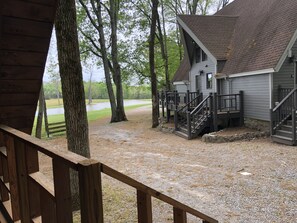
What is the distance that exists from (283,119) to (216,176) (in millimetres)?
5160

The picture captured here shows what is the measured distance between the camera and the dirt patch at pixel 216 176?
436 cm

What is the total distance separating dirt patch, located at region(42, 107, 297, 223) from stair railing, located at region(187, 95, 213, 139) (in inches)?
48.8

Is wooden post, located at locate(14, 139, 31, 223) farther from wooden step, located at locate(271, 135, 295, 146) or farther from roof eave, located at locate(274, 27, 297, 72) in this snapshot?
roof eave, located at locate(274, 27, 297, 72)

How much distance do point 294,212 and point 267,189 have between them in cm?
102

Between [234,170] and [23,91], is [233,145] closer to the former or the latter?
[234,170]

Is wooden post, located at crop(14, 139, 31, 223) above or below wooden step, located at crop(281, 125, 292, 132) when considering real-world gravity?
above

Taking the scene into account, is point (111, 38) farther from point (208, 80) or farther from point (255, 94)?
point (255, 94)

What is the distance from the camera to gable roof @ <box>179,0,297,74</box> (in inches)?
436

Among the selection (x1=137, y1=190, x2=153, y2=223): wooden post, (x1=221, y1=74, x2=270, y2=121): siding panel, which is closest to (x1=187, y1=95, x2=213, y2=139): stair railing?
(x1=221, y1=74, x2=270, y2=121): siding panel

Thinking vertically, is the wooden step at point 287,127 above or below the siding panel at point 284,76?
below

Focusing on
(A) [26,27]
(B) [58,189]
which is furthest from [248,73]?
(B) [58,189]

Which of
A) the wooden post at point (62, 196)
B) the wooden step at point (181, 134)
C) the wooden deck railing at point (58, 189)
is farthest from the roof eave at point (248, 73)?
the wooden post at point (62, 196)

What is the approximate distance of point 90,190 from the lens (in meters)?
1.18

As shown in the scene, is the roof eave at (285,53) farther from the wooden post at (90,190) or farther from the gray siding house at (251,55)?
the wooden post at (90,190)
